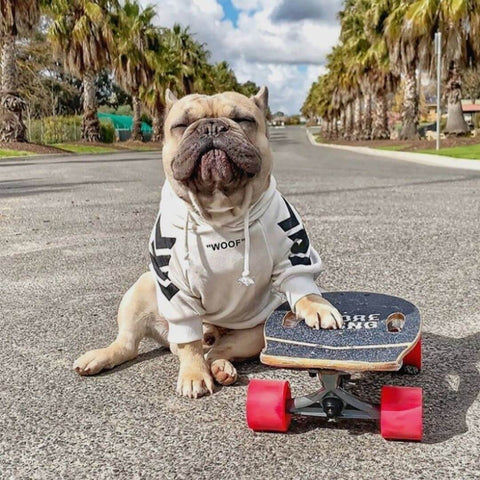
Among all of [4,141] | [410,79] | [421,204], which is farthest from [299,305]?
[410,79]

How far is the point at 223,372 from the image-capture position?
110 inches

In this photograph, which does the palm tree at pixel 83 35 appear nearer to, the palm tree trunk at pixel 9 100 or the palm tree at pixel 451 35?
the palm tree trunk at pixel 9 100

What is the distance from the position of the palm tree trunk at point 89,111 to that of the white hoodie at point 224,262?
112ft

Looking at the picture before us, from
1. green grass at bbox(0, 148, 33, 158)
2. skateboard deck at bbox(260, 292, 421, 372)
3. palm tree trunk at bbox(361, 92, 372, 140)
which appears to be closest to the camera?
skateboard deck at bbox(260, 292, 421, 372)

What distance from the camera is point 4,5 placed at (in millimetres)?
25922

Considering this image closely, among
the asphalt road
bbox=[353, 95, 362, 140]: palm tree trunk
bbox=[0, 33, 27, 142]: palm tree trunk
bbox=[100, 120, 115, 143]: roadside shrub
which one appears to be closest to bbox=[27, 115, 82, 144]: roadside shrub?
bbox=[100, 120, 115, 143]: roadside shrub

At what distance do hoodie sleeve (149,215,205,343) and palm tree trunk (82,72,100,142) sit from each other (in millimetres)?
34130

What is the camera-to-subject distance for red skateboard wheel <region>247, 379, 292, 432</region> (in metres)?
2.27

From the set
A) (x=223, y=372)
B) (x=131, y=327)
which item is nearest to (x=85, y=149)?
(x=131, y=327)

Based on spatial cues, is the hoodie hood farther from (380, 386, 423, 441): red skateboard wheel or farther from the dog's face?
(380, 386, 423, 441): red skateboard wheel

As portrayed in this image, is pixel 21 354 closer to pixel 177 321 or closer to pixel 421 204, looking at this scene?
pixel 177 321

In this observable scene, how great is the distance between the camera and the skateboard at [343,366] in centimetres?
217

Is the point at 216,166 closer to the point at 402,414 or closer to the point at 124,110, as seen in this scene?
the point at 402,414

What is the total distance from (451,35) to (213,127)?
27.4m
